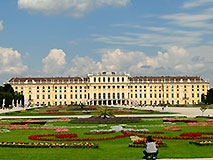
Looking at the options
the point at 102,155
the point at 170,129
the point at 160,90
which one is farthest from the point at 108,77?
the point at 102,155

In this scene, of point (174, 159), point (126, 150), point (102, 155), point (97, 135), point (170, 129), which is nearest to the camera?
point (174, 159)

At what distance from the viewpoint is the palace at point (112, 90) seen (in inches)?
4624

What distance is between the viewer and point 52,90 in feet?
388

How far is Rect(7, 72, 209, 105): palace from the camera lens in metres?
117

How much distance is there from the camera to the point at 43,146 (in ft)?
45.1

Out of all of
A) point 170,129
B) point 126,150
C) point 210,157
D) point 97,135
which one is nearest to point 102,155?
point 126,150

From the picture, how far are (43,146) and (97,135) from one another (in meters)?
5.05

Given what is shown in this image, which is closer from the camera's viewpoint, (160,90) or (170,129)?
(170,129)

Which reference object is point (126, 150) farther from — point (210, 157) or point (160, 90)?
point (160, 90)

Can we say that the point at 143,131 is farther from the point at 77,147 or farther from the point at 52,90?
the point at 52,90

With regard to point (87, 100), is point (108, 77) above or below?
above

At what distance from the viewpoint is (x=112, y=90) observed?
118 metres

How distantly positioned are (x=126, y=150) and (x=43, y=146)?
328 cm

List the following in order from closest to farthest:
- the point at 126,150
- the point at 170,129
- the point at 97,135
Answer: the point at 126,150, the point at 97,135, the point at 170,129
